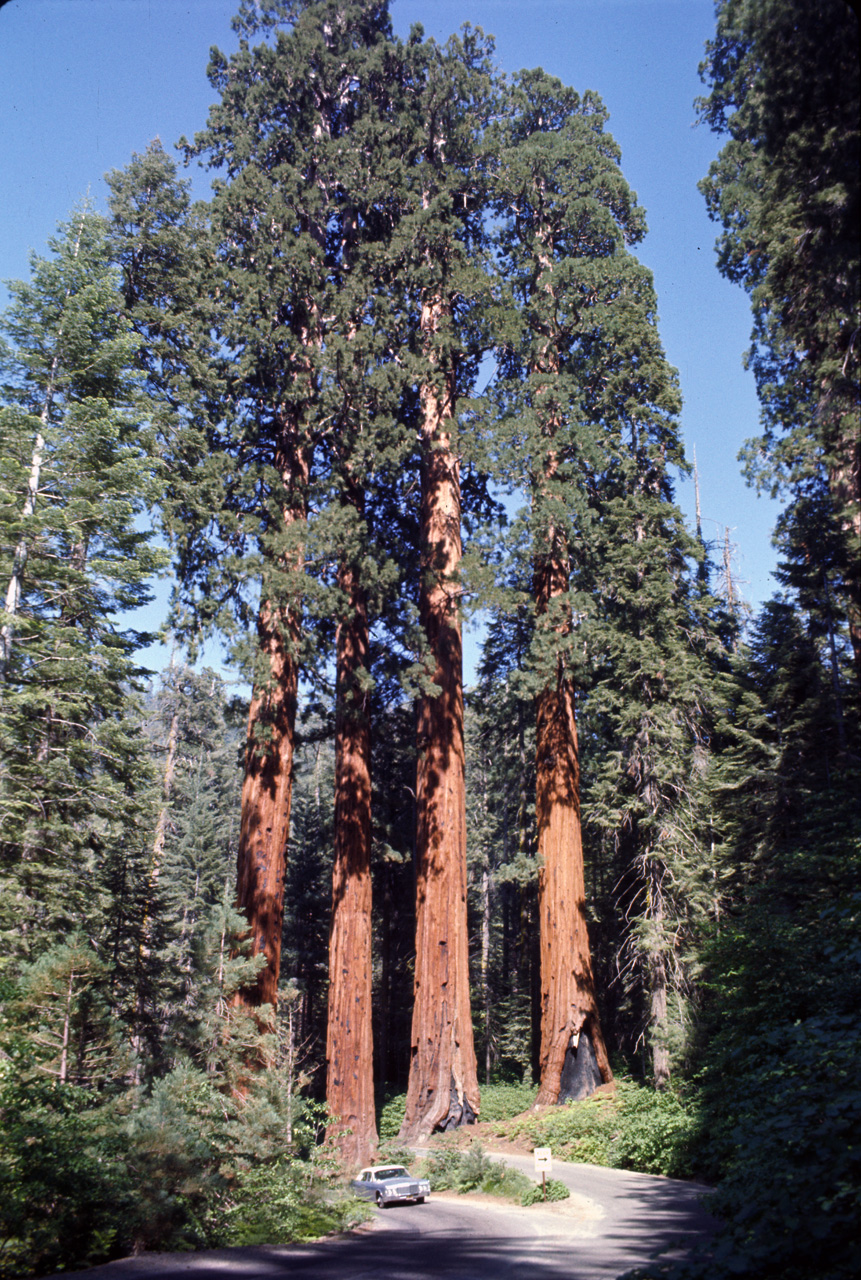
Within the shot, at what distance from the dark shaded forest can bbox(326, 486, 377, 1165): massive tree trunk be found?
0.07 metres

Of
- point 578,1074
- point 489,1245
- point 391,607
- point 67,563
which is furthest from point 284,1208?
point 67,563

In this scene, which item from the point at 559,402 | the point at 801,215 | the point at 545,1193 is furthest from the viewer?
the point at 559,402

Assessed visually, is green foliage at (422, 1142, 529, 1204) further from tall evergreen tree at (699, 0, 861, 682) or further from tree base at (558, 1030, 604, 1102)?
tall evergreen tree at (699, 0, 861, 682)

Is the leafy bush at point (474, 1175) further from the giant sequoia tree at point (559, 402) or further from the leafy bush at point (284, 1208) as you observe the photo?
the giant sequoia tree at point (559, 402)

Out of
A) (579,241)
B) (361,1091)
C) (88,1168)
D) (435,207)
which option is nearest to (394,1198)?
(361,1091)

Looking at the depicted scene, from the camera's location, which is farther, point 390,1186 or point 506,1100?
point 506,1100

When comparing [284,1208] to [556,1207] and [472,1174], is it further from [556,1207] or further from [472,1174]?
[472,1174]

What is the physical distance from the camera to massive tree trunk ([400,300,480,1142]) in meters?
13.2

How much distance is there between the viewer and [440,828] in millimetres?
14234

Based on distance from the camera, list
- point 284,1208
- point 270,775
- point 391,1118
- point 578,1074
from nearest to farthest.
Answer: point 284,1208 → point 270,775 → point 578,1074 → point 391,1118

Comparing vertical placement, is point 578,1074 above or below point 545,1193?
above

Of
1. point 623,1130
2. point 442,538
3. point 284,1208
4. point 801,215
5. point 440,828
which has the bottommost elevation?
point 623,1130

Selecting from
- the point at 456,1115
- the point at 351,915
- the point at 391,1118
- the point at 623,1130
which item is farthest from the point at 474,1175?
the point at 391,1118

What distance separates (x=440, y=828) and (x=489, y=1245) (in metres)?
7.15
